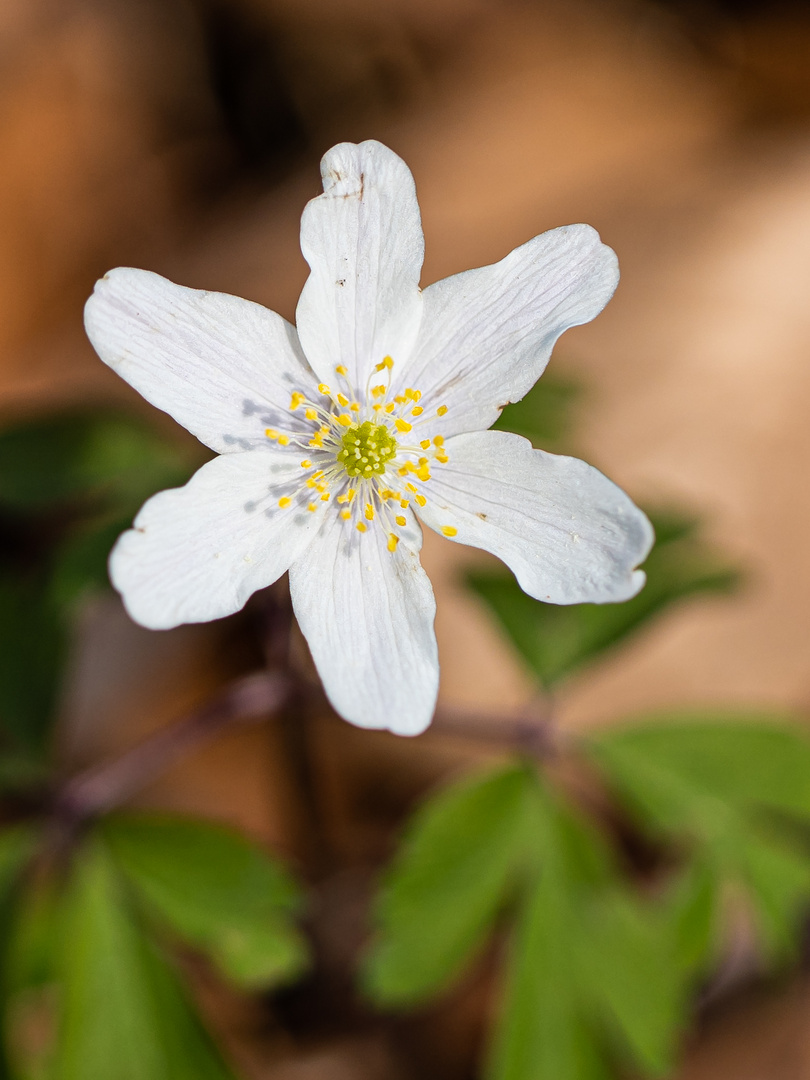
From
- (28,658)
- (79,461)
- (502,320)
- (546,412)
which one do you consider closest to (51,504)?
(79,461)

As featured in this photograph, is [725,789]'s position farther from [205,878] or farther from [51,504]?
[51,504]

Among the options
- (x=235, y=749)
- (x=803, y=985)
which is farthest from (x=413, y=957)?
(x=803, y=985)

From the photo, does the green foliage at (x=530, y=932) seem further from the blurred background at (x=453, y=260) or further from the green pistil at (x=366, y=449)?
the green pistil at (x=366, y=449)

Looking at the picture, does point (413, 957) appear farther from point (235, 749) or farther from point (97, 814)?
point (235, 749)

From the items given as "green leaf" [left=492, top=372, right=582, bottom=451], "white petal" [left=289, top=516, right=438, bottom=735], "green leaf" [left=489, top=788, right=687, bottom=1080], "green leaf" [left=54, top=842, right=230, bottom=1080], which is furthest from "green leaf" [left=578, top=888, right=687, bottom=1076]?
"green leaf" [left=492, top=372, right=582, bottom=451]

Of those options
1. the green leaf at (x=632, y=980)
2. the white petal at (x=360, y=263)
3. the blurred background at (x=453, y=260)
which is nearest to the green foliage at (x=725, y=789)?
the green leaf at (x=632, y=980)

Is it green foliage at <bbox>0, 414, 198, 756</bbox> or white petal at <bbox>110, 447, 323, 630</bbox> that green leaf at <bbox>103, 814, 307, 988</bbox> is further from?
white petal at <bbox>110, 447, 323, 630</bbox>
